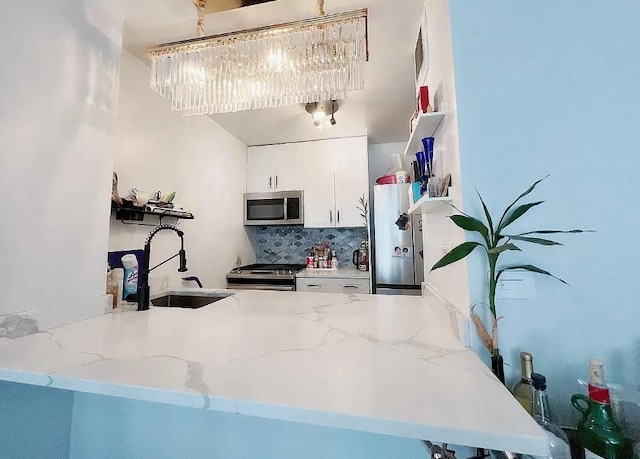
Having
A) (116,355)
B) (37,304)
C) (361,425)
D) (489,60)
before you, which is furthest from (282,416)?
(489,60)

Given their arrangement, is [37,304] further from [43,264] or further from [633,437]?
[633,437]

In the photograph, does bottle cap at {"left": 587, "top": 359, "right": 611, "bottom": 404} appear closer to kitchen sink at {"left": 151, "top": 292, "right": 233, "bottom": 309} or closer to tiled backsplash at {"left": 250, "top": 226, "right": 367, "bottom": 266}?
kitchen sink at {"left": 151, "top": 292, "right": 233, "bottom": 309}

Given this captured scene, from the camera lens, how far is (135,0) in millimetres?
1293

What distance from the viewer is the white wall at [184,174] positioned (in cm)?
170

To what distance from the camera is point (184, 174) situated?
2.22 meters

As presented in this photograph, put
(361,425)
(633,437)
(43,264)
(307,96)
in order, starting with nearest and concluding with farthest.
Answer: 1. (361,425)
2. (633,437)
3. (43,264)
4. (307,96)

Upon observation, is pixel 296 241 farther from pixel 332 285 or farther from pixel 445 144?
pixel 445 144

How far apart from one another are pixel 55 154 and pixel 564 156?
1.77 m

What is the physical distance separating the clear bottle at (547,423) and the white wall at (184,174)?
1982 millimetres

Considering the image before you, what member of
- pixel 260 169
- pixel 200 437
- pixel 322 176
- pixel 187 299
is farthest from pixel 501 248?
pixel 260 169

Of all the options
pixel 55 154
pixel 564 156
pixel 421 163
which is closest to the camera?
pixel 564 156

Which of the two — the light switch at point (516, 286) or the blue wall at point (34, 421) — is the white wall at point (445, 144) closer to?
the light switch at point (516, 286)

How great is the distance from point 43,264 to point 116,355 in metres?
0.51

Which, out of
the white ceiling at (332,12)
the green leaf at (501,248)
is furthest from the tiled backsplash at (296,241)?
the green leaf at (501,248)
